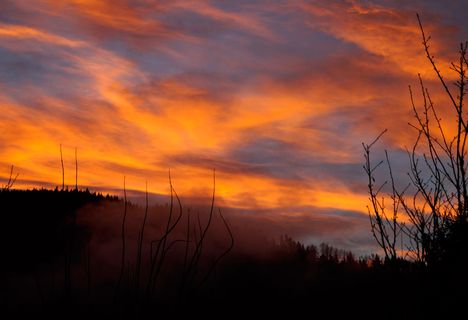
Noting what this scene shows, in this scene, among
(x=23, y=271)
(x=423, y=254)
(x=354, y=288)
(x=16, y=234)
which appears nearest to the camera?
(x=423, y=254)

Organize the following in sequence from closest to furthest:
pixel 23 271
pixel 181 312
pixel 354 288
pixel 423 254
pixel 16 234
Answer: pixel 181 312 → pixel 423 254 → pixel 16 234 → pixel 23 271 → pixel 354 288

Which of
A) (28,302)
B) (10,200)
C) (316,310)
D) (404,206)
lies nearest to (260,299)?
(316,310)

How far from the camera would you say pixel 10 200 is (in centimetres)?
16388

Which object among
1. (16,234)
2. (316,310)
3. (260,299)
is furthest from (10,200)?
(316,310)

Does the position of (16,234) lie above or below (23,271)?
above

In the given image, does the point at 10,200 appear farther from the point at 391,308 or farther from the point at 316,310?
the point at 391,308

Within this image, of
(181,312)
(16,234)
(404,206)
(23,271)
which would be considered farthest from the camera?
(23,271)

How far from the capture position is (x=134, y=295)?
4.56 m

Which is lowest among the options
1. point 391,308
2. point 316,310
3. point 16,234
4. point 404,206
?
point 316,310

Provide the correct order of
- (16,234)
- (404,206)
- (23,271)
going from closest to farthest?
(404,206)
(16,234)
(23,271)

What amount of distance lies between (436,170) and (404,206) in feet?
2.53

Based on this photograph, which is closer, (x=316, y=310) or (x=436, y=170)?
(x=436, y=170)

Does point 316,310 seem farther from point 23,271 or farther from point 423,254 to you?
point 423,254

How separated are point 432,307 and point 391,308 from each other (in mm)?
604
